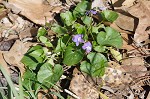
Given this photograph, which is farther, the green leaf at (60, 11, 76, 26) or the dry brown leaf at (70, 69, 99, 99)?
the green leaf at (60, 11, 76, 26)

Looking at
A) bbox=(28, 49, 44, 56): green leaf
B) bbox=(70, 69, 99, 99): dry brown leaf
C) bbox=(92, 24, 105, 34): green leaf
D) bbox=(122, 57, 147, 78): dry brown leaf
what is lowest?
bbox=(70, 69, 99, 99): dry brown leaf

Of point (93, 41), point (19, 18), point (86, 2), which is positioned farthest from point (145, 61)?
point (19, 18)

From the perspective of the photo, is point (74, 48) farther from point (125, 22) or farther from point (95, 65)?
point (125, 22)

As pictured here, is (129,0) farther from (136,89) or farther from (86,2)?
(136,89)

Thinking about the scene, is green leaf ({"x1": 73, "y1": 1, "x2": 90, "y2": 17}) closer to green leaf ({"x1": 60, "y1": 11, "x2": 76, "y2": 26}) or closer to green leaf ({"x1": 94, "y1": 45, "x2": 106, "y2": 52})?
green leaf ({"x1": 60, "y1": 11, "x2": 76, "y2": 26})

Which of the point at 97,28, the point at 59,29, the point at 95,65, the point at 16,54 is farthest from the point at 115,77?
the point at 16,54

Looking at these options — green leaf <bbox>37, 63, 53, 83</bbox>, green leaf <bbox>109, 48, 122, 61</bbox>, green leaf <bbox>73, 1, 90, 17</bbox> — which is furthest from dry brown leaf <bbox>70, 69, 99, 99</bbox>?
green leaf <bbox>73, 1, 90, 17</bbox>

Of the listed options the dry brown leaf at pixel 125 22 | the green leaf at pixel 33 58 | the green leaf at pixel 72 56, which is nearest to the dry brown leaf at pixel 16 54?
the green leaf at pixel 33 58

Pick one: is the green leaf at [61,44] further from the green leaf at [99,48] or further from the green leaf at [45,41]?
the green leaf at [99,48]
